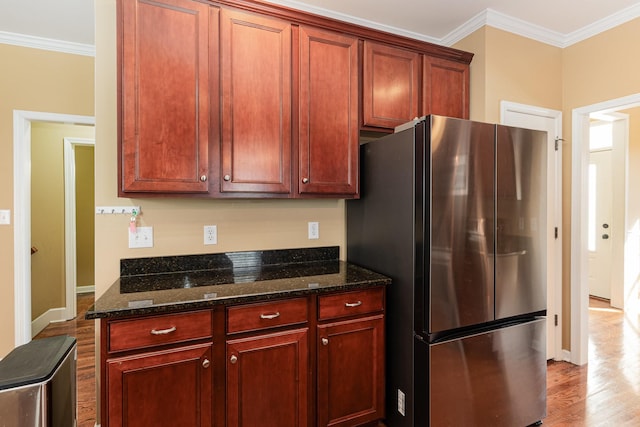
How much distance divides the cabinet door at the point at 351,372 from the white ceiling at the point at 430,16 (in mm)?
2163

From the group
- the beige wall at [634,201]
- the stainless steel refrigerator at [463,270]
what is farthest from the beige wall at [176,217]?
the beige wall at [634,201]

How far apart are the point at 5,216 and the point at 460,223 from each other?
348cm

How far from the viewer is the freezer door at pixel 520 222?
1.81 m

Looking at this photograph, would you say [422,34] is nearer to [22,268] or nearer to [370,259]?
[370,259]

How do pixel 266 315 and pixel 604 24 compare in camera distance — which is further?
pixel 604 24

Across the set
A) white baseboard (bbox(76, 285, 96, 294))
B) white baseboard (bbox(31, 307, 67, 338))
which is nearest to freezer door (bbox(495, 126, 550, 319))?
white baseboard (bbox(31, 307, 67, 338))

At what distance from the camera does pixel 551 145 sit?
8.91 feet

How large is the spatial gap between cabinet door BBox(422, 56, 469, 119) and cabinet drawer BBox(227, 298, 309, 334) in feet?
5.32

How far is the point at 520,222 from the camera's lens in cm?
187

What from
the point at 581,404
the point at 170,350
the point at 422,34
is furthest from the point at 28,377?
the point at 422,34

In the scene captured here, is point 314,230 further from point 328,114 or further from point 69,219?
point 69,219

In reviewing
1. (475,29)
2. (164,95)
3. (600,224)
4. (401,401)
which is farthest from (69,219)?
(600,224)

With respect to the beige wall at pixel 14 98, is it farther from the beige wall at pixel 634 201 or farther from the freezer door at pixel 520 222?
the beige wall at pixel 634 201

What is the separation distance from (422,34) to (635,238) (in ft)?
12.4
